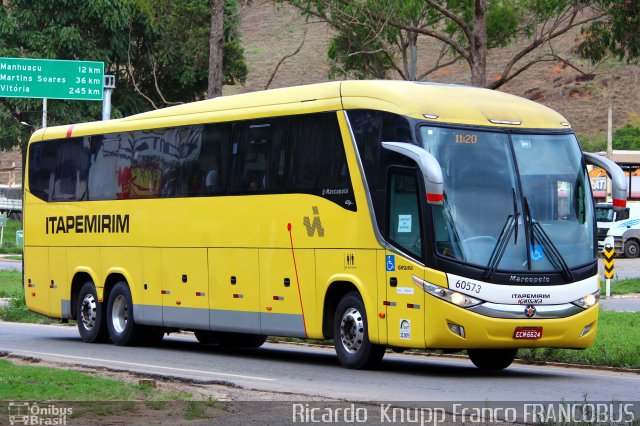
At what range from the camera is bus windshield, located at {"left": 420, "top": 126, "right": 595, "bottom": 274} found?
15.5 meters

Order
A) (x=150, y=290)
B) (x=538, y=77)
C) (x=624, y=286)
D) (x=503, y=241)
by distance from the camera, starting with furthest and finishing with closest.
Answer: (x=538, y=77) → (x=624, y=286) → (x=150, y=290) → (x=503, y=241)

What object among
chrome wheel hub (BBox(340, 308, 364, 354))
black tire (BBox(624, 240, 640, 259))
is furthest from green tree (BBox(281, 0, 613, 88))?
chrome wheel hub (BBox(340, 308, 364, 354))

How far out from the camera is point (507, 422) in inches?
436

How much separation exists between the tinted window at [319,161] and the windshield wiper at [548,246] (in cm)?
231

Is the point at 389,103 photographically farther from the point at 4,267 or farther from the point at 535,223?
the point at 4,267

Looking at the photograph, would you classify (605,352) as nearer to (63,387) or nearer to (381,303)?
(381,303)

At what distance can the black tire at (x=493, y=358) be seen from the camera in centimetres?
1697

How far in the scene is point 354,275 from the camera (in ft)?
54.8

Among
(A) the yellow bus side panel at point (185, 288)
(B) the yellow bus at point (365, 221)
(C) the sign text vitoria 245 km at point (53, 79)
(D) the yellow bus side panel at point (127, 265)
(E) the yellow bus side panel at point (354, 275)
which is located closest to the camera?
(B) the yellow bus at point (365, 221)

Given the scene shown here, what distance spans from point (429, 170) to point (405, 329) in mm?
2057

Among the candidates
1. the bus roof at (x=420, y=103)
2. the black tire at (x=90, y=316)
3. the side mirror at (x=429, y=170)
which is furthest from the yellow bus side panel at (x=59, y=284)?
the side mirror at (x=429, y=170)

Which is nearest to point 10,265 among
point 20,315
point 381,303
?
point 20,315

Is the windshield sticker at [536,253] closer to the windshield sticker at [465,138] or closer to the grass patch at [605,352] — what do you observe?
the windshield sticker at [465,138]

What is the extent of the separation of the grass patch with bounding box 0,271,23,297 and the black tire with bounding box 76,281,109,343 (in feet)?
35.0
